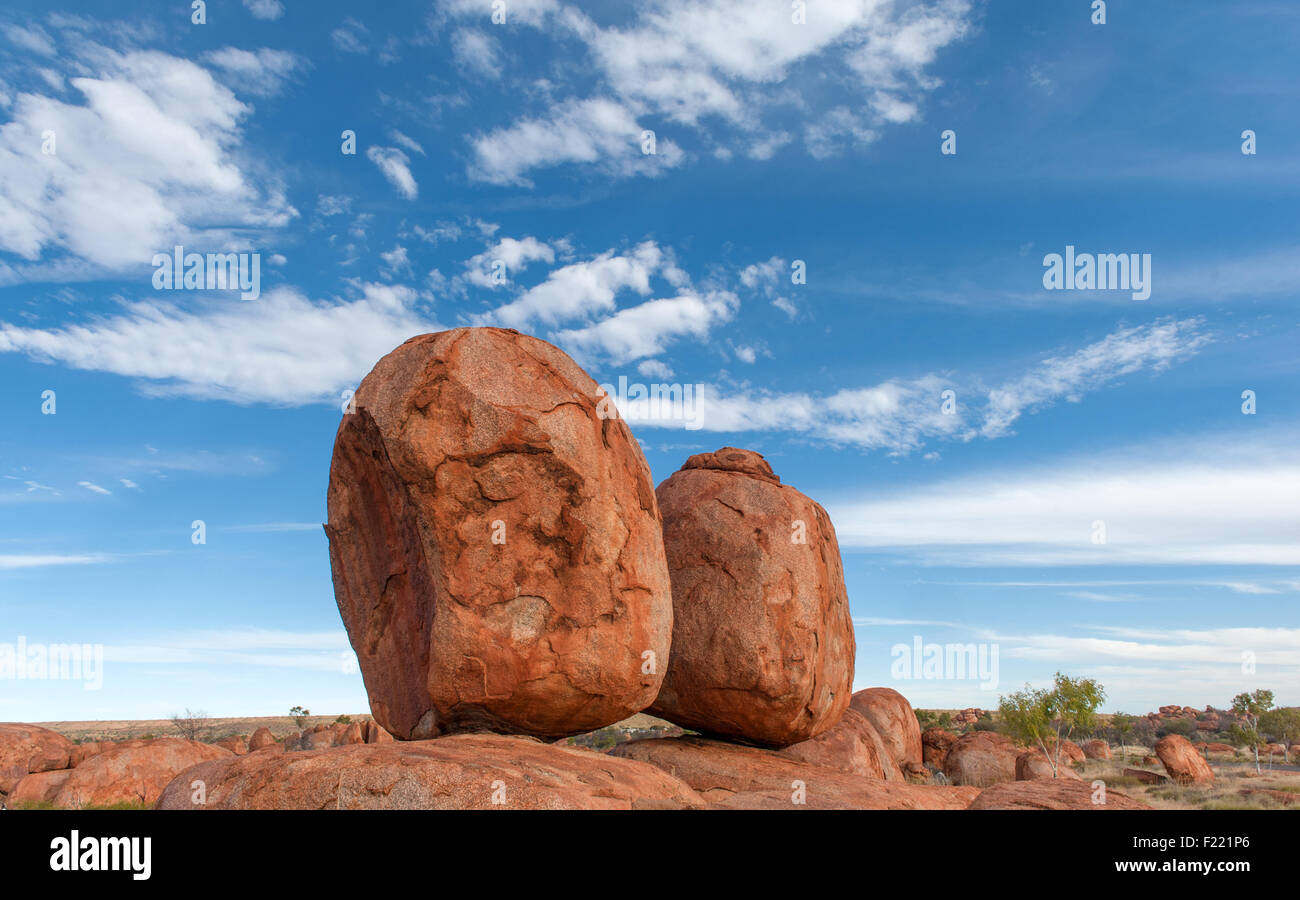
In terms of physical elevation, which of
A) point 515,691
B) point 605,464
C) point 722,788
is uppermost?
point 605,464

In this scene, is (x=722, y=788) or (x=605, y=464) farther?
(x=722, y=788)

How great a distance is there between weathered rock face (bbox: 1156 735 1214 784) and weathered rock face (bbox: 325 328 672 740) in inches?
1053

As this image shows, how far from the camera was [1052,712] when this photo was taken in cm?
3500

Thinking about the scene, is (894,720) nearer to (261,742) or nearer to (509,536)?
(509,536)

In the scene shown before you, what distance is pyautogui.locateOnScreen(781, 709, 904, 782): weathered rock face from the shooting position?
706 inches

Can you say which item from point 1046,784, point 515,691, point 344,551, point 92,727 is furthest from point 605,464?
point 92,727

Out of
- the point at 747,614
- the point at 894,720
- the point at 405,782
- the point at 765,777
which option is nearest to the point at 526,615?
the point at 405,782

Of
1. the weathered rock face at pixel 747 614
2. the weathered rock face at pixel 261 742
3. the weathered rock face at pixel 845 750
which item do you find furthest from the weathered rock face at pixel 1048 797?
the weathered rock face at pixel 261 742

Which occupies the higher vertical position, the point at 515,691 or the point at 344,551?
the point at 344,551

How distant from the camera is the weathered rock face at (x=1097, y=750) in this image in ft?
136

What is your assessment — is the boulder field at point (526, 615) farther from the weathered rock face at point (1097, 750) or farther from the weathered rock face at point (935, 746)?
the weathered rock face at point (1097, 750)

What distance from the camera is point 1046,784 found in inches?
422
